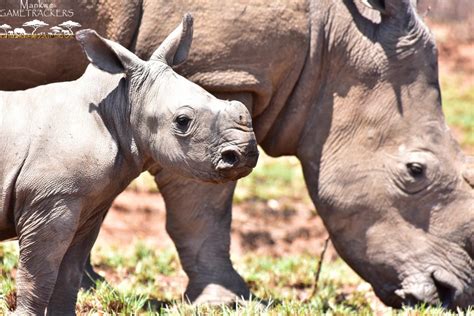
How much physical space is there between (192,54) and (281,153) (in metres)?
1.08

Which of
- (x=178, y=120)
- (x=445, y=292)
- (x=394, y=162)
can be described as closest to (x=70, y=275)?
(x=178, y=120)

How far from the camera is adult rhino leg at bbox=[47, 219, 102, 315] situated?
5211 mm

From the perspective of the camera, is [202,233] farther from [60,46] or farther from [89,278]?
[60,46]

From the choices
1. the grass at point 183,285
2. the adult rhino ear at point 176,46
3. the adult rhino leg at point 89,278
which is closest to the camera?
the adult rhino ear at point 176,46

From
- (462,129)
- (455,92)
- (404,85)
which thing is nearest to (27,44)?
(404,85)

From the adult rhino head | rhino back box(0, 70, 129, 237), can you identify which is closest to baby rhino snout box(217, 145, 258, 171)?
rhino back box(0, 70, 129, 237)

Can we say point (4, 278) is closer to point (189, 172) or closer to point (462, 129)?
point (189, 172)

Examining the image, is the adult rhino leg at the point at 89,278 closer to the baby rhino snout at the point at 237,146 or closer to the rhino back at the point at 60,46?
the rhino back at the point at 60,46

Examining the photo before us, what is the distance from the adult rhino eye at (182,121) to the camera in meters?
4.87

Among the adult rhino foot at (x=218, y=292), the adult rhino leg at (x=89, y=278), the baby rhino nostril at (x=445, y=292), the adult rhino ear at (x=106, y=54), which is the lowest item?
the adult rhino leg at (x=89, y=278)

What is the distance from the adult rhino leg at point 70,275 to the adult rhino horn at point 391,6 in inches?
89.8

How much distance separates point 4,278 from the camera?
6.34 m

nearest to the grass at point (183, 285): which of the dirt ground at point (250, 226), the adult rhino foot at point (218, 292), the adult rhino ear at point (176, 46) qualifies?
the adult rhino foot at point (218, 292)

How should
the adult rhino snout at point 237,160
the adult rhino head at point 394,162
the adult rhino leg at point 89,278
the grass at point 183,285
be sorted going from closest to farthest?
the adult rhino snout at point 237,160 < the grass at point 183,285 < the adult rhino head at point 394,162 < the adult rhino leg at point 89,278
